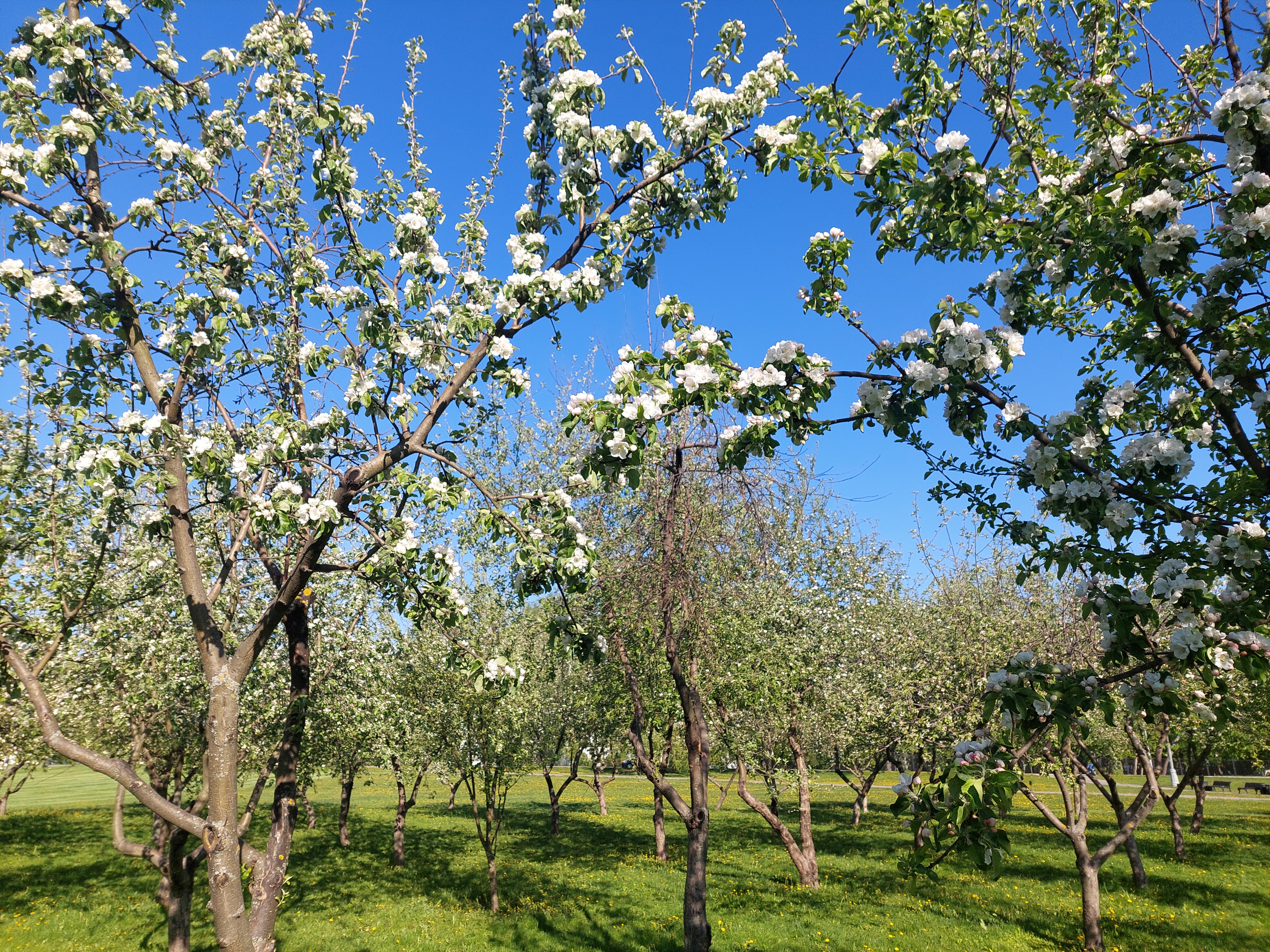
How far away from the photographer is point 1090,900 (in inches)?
539

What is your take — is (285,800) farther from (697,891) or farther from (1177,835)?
(1177,835)

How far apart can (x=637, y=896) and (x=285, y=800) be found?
48.8ft

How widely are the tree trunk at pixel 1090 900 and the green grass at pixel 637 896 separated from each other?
1.79 ft

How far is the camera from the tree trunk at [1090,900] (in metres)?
13.5

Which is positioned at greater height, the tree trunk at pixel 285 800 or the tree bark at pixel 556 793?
the tree trunk at pixel 285 800

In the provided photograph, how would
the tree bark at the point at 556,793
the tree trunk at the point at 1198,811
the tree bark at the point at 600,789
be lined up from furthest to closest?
the tree bark at the point at 600,789, the tree bark at the point at 556,793, the tree trunk at the point at 1198,811

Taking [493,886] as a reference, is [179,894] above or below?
above

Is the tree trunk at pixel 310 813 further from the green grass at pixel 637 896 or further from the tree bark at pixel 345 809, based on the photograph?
the tree bark at pixel 345 809

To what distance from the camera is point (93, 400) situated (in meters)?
5.86

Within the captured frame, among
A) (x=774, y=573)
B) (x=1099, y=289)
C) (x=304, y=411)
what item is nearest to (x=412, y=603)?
(x=304, y=411)

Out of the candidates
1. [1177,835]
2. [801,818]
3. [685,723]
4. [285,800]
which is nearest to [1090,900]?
[801,818]

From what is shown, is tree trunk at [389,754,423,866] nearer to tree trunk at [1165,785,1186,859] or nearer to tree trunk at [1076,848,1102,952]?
tree trunk at [1076,848,1102,952]

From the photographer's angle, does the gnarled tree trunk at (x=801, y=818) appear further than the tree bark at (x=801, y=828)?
Yes

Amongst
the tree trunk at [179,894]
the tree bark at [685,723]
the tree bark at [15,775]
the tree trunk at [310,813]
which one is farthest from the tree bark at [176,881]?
the tree trunk at [310,813]
